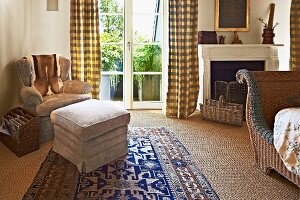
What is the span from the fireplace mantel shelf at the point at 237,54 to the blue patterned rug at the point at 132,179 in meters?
1.95

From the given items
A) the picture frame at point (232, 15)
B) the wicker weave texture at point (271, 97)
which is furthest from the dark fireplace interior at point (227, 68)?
the wicker weave texture at point (271, 97)

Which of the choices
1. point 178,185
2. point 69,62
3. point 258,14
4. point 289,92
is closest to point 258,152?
point 289,92

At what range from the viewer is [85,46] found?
5.66 m

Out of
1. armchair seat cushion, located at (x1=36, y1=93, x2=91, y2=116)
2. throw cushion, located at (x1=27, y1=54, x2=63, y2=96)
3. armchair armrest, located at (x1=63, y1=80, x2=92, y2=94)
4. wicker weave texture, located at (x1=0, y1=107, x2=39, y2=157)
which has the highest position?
throw cushion, located at (x1=27, y1=54, x2=63, y2=96)

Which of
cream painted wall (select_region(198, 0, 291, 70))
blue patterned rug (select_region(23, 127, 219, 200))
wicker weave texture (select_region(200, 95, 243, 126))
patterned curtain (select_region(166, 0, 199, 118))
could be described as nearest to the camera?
blue patterned rug (select_region(23, 127, 219, 200))

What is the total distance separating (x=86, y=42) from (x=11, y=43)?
3.84 ft

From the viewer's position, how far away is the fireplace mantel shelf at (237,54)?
5660 millimetres

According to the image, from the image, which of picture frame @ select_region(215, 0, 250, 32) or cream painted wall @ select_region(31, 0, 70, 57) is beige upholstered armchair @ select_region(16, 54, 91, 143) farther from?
picture frame @ select_region(215, 0, 250, 32)

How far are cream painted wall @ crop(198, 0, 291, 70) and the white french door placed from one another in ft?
2.13

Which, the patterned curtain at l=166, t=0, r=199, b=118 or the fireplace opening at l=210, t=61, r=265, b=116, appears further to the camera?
the fireplace opening at l=210, t=61, r=265, b=116

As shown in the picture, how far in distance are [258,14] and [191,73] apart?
4.70 feet

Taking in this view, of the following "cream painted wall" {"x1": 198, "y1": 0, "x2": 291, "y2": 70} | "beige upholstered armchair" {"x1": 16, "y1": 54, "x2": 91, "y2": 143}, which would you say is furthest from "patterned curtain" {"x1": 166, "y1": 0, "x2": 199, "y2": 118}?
"beige upholstered armchair" {"x1": 16, "y1": 54, "x2": 91, "y2": 143}

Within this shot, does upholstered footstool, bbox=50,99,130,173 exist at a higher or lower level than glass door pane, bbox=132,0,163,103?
lower

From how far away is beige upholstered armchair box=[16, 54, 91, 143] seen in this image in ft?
14.0
